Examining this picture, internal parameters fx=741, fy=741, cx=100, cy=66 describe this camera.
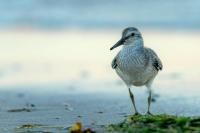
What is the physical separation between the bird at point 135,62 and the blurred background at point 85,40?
2155 millimetres

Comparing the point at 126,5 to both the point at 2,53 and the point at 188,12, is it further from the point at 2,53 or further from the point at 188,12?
the point at 2,53

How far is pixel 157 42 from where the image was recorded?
15438mm

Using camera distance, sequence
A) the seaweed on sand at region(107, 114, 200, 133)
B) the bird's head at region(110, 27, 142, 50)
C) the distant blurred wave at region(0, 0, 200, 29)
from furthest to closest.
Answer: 1. the distant blurred wave at region(0, 0, 200, 29)
2. the bird's head at region(110, 27, 142, 50)
3. the seaweed on sand at region(107, 114, 200, 133)

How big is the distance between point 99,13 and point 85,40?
4291 millimetres

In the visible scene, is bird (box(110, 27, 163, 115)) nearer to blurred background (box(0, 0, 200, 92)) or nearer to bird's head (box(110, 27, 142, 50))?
bird's head (box(110, 27, 142, 50))

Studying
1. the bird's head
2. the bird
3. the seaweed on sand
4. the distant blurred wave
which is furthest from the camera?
the distant blurred wave

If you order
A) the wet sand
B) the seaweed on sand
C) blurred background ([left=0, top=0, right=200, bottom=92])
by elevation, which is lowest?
the seaweed on sand

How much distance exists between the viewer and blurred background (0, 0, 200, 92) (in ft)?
39.9

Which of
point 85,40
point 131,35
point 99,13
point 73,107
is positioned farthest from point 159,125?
point 99,13

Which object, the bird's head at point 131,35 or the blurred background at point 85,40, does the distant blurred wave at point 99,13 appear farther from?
the bird's head at point 131,35

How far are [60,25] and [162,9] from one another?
3.04 m

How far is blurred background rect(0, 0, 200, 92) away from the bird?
215 centimetres

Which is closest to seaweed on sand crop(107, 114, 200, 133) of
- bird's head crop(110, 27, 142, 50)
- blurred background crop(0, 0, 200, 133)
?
blurred background crop(0, 0, 200, 133)

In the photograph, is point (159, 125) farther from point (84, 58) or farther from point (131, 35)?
point (84, 58)
